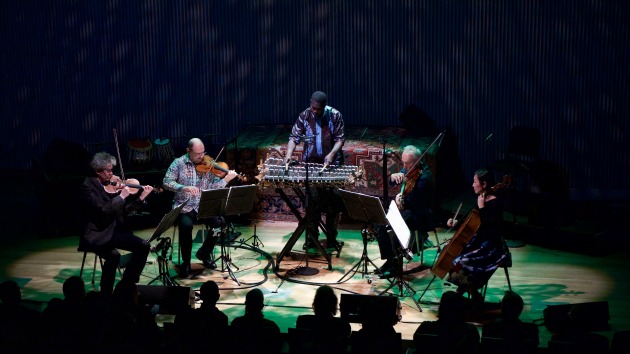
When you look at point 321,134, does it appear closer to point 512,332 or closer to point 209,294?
point 209,294

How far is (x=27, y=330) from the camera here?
4.64m

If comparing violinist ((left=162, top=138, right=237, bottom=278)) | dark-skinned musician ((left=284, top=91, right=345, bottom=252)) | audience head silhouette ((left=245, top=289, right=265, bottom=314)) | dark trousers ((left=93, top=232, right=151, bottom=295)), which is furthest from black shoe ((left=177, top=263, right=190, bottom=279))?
audience head silhouette ((left=245, top=289, right=265, bottom=314))

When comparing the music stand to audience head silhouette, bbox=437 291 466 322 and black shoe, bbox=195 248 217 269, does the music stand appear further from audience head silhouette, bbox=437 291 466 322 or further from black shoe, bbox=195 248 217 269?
black shoe, bbox=195 248 217 269

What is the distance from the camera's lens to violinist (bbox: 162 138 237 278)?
26.3 feet

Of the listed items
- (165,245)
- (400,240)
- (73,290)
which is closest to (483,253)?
(400,240)

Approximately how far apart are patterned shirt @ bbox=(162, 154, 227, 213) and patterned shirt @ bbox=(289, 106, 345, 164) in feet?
3.86

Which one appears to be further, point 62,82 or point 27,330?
point 62,82

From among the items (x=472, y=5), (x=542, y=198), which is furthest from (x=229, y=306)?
(x=472, y=5)

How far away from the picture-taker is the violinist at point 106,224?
7.02 metres

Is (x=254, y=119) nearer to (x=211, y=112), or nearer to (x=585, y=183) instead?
(x=211, y=112)

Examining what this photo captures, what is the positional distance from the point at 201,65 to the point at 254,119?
1211 mm

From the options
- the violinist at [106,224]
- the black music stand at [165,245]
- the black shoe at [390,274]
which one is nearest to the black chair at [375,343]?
the black shoe at [390,274]

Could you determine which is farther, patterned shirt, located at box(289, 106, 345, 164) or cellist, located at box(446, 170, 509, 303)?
patterned shirt, located at box(289, 106, 345, 164)

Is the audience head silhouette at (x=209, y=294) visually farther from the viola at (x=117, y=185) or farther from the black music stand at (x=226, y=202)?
the viola at (x=117, y=185)
